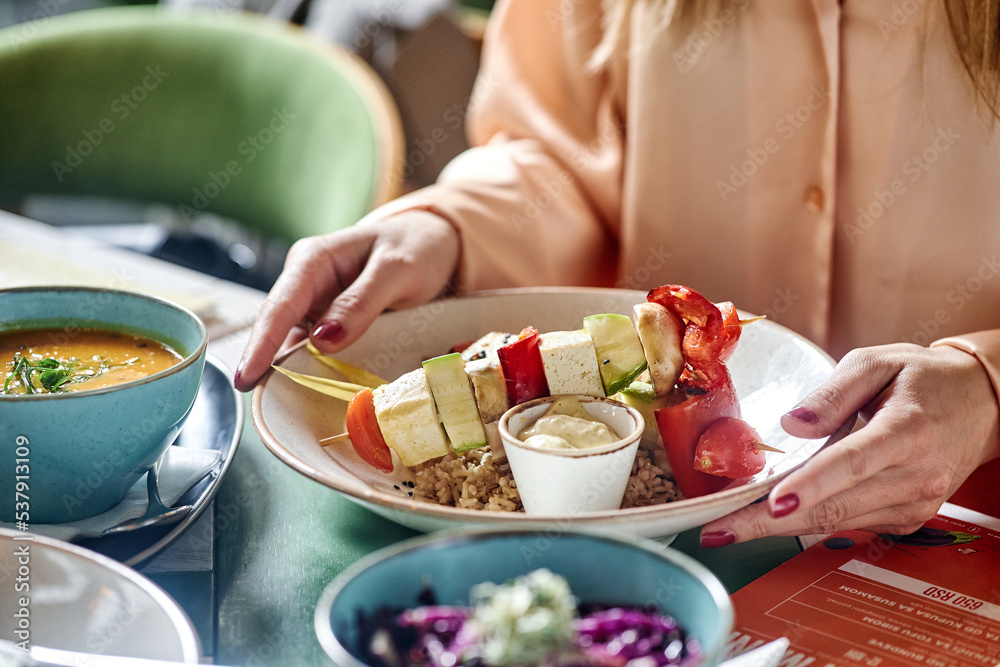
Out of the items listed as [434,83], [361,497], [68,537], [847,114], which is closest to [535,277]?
[847,114]

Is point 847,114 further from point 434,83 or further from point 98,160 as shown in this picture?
point 434,83

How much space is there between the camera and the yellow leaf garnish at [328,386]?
1187 mm

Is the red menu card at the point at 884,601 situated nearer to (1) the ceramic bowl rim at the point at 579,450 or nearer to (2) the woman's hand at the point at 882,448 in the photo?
(2) the woman's hand at the point at 882,448

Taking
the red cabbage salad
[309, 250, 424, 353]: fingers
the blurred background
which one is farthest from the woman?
Result: the blurred background

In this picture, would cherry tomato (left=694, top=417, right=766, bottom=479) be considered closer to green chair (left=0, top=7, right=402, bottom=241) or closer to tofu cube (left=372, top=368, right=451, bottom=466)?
tofu cube (left=372, top=368, right=451, bottom=466)

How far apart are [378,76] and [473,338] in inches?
117

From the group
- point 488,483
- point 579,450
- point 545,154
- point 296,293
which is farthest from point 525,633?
point 545,154

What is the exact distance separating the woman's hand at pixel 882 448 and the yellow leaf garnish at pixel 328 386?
0.55 m

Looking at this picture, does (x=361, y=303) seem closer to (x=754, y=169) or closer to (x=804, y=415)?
(x=804, y=415)

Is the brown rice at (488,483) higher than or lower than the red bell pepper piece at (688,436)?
lower

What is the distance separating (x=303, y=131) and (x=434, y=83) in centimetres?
174

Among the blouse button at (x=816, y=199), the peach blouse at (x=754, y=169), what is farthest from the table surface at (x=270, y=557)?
the blouse button at (x=816, y=199)

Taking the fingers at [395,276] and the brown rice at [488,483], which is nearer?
the brown rice at [488,483]

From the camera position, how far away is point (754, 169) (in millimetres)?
1653
